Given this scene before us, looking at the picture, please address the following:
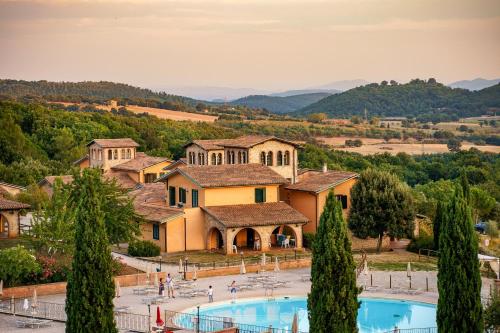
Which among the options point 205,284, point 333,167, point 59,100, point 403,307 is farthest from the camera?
point 59,100

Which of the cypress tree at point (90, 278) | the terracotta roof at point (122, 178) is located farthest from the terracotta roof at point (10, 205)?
the cypress tree at point (90, 278)

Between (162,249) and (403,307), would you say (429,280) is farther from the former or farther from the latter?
(162,249)

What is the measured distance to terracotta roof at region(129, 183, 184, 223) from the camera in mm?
51688

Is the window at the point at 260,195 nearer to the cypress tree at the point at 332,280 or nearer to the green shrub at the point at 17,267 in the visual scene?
the green shrub at the point at 17,267

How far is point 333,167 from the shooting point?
8625cm

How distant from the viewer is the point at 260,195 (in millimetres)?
54281

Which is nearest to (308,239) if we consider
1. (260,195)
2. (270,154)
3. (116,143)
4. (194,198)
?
(260,195)

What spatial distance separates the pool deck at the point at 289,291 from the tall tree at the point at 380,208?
5927 mm

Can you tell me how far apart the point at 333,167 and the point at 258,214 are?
3466cm

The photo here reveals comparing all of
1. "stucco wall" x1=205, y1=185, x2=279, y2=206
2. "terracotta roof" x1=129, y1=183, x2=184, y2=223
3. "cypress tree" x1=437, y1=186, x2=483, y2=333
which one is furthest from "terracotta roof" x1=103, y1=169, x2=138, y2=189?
"cypress tree" x1=437, y1=186, x2=483, y2=333

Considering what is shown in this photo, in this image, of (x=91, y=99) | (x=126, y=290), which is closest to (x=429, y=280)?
(x=126, y=290)

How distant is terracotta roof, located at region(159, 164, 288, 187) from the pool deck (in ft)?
24.9

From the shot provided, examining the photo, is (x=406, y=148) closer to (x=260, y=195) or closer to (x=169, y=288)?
(x=260, y=195)

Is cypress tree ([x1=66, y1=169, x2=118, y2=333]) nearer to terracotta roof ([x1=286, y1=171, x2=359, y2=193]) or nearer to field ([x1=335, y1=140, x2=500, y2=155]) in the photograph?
terracotta roof ([x1=286, y1=171, x2=359, y2=193])
